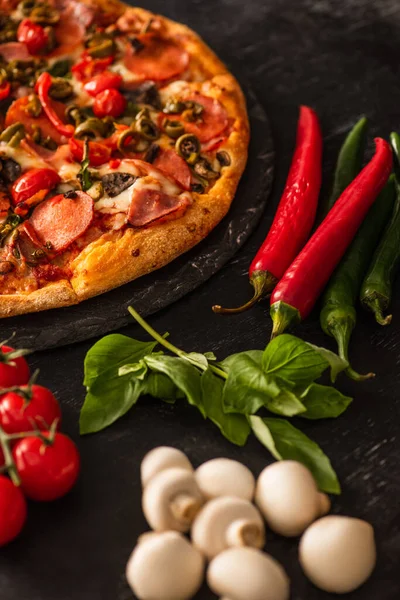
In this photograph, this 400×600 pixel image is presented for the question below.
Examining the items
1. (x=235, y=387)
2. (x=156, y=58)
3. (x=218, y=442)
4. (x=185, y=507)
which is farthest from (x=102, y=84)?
(x=185, y=507)

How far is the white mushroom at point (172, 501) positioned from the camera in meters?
2.89

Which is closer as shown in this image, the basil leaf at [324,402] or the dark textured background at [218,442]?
the dark textured background at [218,442]

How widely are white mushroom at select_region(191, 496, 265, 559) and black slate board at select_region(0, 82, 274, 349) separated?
1350mm

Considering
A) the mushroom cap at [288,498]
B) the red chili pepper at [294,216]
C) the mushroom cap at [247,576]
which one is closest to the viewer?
the mushroom cap at [247,576]

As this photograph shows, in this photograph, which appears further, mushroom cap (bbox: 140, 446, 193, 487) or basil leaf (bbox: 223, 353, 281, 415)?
basil leaf (bbox: 223, 353, 281, 415)

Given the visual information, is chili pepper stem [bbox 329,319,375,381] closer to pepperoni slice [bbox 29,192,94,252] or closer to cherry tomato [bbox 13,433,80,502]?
cherry tomato [bbox 13,433,80,502]

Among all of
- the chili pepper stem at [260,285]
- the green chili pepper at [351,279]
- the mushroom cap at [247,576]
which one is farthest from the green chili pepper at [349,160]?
the mushroom cap at [247,576]

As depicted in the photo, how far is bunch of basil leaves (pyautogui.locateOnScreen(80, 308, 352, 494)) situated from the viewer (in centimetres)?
336

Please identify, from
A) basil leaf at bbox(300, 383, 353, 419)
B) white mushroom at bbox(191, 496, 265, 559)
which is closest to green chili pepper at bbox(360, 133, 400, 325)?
basil leaf at bbox(300, 383, 353, 419)

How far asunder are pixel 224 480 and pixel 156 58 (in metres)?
3.26

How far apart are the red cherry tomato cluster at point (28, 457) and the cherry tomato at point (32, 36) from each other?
2872 mm

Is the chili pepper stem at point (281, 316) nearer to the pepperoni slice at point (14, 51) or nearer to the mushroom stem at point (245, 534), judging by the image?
the mushroom stem at point (245, 534)

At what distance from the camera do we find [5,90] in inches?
198

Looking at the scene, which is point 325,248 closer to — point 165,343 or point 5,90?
point 165,343
